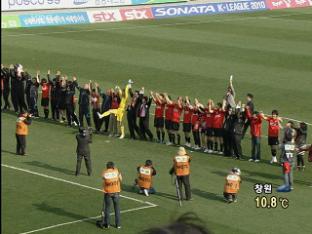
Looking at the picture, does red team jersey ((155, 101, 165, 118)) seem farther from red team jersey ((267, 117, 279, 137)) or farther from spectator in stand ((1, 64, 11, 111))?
spectator in stand ((1, 64, 11, 111))

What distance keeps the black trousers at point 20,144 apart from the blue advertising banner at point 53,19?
2981 centimetres

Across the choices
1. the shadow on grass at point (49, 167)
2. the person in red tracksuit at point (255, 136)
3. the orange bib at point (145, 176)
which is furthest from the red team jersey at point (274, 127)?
the shadow on grass at point (49, 167)

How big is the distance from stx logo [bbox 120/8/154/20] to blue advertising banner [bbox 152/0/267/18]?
442mm

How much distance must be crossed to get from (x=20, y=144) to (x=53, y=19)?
102ft

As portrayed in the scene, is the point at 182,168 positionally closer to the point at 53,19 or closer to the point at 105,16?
the point at 53,19

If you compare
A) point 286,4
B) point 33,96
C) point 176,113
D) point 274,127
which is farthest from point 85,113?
point 286,4

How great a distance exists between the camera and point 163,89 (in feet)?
101

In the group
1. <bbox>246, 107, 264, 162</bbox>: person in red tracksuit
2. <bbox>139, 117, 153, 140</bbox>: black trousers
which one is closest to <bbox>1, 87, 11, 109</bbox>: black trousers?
<bbox>139, 117, 153, 140</bbox>: black trousers

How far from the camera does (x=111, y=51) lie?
135ft

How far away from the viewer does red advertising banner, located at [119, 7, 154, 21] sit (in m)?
54.0

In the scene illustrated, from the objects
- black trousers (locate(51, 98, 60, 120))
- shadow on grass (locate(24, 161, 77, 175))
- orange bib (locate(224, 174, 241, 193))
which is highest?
black trousers (locate(51, 98, 60, 120))

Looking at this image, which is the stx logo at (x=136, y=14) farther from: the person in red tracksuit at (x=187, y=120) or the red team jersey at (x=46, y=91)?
the person in red tracksuit at (x=187, y=120)

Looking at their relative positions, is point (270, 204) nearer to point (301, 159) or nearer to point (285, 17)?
point (301, 159)

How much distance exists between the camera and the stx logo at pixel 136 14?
2125 inches
